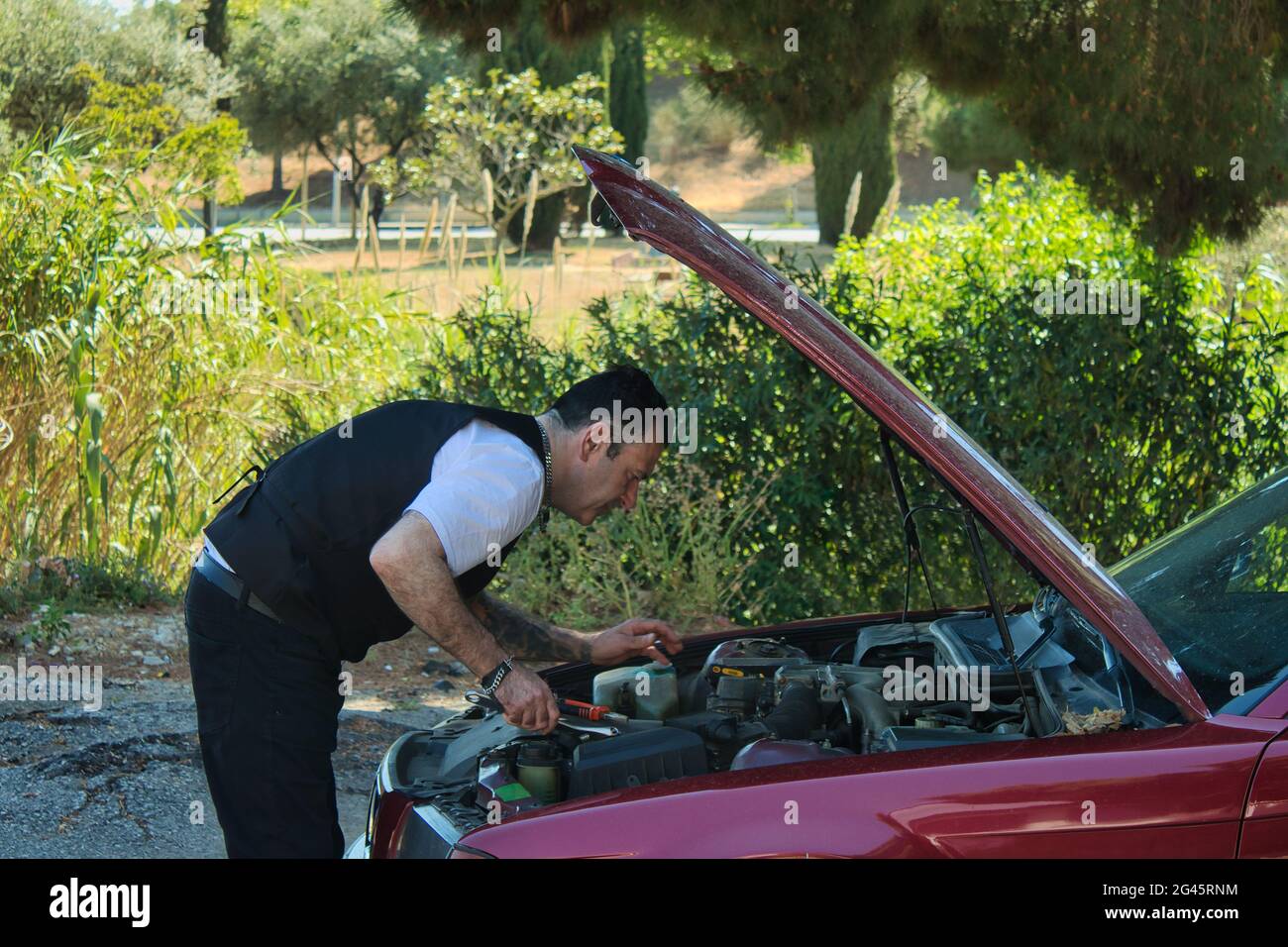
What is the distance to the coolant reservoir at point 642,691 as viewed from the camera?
3.34 meters

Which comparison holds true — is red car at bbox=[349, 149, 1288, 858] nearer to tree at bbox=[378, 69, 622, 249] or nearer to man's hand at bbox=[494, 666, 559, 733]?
man's hand at bbox=[494, 666, 559, 733]

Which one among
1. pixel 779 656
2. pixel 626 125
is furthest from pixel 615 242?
pixel 779 656

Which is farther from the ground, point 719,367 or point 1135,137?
point 1135,137

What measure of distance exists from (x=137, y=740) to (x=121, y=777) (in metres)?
0.32

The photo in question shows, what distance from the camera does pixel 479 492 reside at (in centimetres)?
279

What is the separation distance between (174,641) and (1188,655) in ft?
15.6

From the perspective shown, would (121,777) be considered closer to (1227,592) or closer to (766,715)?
(766,715)

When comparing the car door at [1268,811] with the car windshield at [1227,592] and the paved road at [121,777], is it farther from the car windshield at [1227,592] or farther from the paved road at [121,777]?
the paved road at [121,777]

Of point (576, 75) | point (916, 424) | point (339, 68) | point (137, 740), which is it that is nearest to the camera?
point (916, 424)

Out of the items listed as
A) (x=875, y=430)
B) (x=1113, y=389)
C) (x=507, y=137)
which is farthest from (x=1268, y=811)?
(x=507, y=137)

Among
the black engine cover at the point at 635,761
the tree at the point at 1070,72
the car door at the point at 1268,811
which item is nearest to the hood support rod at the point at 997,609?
the car door at the point at 1268,811

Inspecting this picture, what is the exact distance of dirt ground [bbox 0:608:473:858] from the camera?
13.8 feet

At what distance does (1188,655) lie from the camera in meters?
2.73

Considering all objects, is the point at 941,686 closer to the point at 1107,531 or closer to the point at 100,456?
the point at 1107,531
